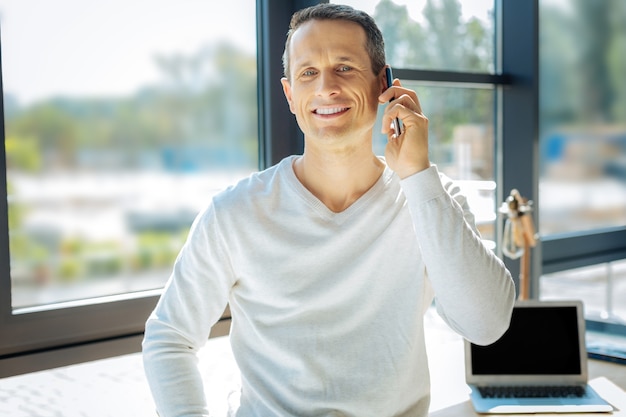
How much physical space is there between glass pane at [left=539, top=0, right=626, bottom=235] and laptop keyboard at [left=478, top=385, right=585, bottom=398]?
1387 millimetres

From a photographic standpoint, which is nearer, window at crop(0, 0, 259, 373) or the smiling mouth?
the smiling mouth

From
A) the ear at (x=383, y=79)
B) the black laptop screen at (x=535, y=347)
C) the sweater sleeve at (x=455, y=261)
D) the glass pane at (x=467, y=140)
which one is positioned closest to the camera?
the sweater sleeve at (x=455, y=261)

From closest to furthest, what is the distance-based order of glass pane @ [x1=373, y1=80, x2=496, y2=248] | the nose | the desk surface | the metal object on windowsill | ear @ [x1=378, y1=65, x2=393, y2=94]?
1. the nose
2. ear @ [x1=378, y1=65, x2=393, y2=94]
3. the desk surface
4. the metal object on windowsill
5. glass pane @ [x1=373, y1=80, x2=496, y2=248]

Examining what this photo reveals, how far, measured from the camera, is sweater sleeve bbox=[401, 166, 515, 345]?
135 cm

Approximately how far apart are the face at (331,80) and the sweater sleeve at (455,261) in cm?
Answer: 21

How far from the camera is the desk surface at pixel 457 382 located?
1.70m

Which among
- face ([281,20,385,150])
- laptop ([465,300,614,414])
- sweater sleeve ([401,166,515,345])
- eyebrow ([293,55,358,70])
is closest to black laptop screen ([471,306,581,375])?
laptop ([465,300,614,414])

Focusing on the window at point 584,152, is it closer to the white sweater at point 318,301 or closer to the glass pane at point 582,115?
the glass pane at point 582,115

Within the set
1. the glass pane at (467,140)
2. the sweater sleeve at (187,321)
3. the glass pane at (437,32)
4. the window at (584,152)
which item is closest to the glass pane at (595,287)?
the window at (584,152)

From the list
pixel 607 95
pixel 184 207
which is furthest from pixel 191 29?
pixel 607 95

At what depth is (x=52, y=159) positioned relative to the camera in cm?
183

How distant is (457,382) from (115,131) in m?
1.15

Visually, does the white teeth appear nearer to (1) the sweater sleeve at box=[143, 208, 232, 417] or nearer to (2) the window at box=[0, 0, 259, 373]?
(1) the sweater sleeve at box=[143, 208, 232, 417]

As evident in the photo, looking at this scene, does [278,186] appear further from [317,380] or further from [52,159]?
[52,159]
